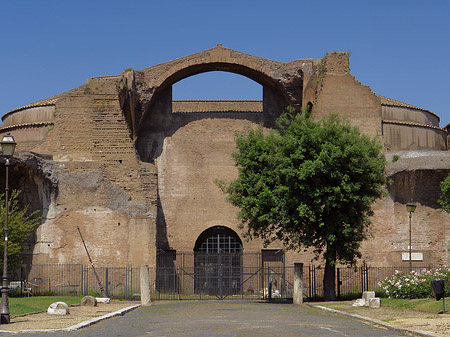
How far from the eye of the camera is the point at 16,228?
939 inches

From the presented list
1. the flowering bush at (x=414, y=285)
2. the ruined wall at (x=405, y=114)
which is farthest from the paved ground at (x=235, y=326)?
the ruined wall at (x=405, y=114)

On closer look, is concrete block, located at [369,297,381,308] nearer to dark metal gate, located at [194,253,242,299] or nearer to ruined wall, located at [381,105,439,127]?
dark metal gate, located at [194,253,242,299]

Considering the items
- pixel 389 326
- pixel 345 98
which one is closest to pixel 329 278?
pixel 345 98

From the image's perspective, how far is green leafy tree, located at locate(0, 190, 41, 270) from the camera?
23422 mm

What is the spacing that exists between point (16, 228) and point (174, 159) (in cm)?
965

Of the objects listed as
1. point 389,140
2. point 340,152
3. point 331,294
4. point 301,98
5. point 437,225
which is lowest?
point 331,294

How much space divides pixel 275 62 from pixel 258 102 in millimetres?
4758

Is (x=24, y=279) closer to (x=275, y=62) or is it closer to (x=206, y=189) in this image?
(x=206, y=189)

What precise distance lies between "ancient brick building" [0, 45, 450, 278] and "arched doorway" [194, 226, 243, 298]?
0.09m

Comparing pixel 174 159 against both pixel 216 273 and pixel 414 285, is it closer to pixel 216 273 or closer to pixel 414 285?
pixel 216 273

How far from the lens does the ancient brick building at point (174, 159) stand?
26.3 m

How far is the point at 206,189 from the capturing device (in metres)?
31.5

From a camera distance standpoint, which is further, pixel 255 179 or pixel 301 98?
pixel 301 98

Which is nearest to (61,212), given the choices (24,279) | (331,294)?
(24,279)
